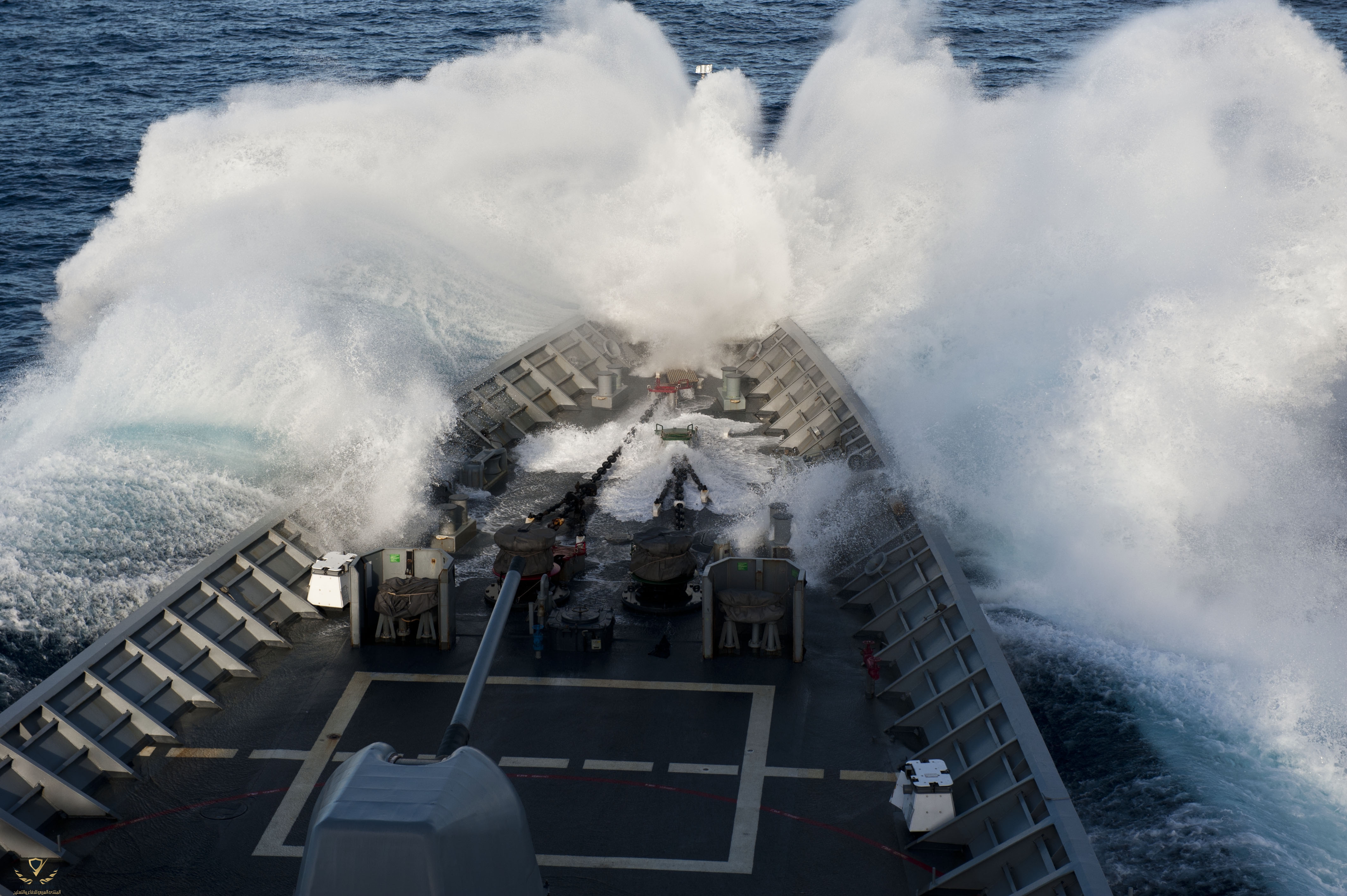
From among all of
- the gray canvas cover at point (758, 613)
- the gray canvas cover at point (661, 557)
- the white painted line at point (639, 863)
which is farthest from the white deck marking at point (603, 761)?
the gray canvas cover at point (661, 557)

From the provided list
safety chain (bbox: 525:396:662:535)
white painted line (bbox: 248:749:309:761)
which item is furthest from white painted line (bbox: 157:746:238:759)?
safety chain (bbox: 525:396:662:535)

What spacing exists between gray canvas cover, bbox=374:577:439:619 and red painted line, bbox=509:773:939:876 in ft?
9.57

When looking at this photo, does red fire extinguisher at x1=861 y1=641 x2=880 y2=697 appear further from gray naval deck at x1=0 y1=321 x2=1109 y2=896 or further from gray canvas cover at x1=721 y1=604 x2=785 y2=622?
gray canvas cover at x1=721 y1=604 x2=785 y2=622

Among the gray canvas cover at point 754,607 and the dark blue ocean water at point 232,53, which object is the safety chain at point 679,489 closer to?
the gray canvas cover at point 754,607

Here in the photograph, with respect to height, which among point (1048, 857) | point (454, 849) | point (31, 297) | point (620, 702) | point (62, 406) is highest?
point (454, 849)

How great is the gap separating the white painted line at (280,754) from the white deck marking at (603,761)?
6 centimetres

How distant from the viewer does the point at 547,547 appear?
15281mm

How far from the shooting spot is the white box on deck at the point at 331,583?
15172 millimetres

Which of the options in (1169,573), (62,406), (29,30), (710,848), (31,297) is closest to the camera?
(710,848)

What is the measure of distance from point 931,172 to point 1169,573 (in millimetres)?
19023

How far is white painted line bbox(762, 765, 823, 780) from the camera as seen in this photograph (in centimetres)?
1220

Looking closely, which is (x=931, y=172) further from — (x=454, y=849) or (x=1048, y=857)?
(x=454, y=849)

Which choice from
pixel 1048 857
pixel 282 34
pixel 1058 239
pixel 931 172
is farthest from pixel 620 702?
pixel 282 34

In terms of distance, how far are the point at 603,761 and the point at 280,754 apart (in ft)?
10.4
